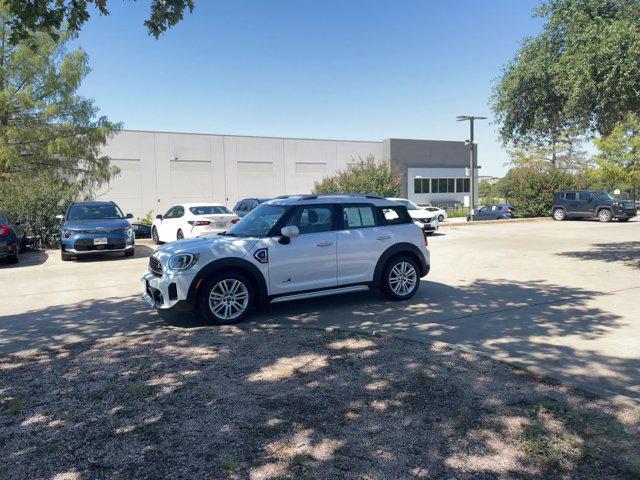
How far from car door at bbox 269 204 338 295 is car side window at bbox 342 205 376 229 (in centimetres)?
19

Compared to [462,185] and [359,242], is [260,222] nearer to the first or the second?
[359,242]

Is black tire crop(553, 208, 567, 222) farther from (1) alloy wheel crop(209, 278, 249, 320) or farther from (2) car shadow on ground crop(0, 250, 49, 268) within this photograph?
(1) alloy wheel crop(209, 278, 249, 320)

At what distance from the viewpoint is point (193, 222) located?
14945mm

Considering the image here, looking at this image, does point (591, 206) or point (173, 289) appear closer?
point (173, 289)

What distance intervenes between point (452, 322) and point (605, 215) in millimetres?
24411

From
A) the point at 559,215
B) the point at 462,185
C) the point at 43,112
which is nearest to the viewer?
the point at 43,112

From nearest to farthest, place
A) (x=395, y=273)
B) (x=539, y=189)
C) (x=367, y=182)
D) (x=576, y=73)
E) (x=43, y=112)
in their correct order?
(x=395, y=273), (x=576, y=73), (x=43, y=112), (x=367, y=182), (x=539, y=189)

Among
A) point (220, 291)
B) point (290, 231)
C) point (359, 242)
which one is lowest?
point (220, 291)

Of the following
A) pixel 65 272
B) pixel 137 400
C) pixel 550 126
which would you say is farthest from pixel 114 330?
pixel 550 126

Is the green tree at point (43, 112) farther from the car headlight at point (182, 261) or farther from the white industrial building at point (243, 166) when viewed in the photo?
the car headlight at point (182, 261)

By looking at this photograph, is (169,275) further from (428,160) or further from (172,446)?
(428,160)

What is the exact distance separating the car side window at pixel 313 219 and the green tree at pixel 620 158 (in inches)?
289

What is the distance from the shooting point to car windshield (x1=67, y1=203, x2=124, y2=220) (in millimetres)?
14195

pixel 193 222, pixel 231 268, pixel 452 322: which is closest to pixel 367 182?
pixel 193 222
